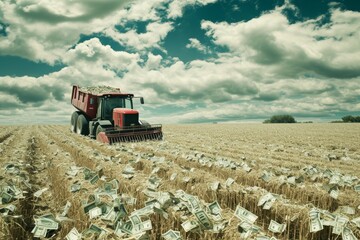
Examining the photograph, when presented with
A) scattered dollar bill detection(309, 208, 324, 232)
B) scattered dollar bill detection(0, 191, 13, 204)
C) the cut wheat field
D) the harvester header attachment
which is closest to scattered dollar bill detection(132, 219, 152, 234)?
the cut wheat field

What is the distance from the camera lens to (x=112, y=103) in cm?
1969

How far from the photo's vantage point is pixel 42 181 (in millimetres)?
8852

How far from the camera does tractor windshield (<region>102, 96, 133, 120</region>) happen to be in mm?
19500

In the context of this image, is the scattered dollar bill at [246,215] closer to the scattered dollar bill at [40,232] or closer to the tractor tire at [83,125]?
the scattered dollar bill at [40,232]

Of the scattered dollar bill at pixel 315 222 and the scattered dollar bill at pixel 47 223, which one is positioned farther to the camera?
the scattered dollar bill at pixel 47 223

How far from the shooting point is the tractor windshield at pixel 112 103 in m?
19.5

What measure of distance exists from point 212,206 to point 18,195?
3.70 meters

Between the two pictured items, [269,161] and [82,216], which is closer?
[82,216]

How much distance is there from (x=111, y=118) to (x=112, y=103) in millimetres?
970

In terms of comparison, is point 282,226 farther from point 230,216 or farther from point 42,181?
point 42,181

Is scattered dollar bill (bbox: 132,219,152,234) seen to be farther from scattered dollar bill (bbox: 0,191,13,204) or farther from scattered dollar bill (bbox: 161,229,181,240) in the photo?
scattered dollar bill (bbox: 0,191,13,204)

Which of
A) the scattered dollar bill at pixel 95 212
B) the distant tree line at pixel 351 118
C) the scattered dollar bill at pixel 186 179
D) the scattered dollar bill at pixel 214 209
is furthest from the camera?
the distant tree line at pixel 351 118

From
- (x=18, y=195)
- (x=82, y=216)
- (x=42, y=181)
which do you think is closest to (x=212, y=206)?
(x=82, y=216)

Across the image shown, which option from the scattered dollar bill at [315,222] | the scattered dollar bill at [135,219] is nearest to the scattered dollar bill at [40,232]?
the scattered dollar bill at [135,219]
